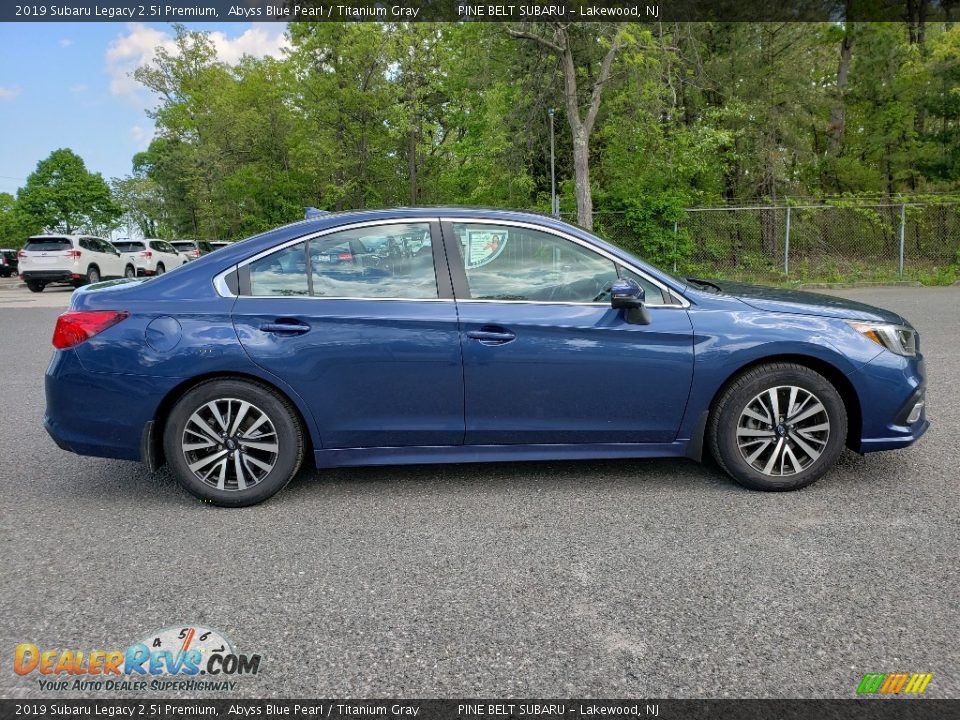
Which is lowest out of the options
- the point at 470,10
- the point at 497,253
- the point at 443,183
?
the point at 497,253

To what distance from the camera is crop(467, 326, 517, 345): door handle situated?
3910 mm

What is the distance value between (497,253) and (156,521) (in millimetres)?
2326

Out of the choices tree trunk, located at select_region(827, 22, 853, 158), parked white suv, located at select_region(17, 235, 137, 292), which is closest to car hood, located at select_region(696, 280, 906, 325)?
parked white suv, located at select_region(17, 235, 137, 292)

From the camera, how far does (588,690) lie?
2.34m

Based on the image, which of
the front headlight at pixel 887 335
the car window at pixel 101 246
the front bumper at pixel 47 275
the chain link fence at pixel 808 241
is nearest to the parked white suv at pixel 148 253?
the car window at pixel 101 246

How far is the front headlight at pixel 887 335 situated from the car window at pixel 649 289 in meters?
1.08

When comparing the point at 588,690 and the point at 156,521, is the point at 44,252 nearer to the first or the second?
the point at 156,521

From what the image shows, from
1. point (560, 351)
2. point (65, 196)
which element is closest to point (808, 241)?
point (560, 351)

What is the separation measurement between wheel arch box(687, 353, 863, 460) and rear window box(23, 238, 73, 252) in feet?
82.3

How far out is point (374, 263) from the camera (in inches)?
160

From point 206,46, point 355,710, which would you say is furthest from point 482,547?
point 206,46

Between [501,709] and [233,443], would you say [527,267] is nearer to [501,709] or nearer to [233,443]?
[233,443]

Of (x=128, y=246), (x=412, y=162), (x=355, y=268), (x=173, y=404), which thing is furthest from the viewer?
(x=412, y=162)

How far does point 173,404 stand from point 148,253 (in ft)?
90.3
